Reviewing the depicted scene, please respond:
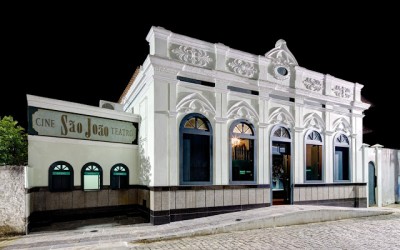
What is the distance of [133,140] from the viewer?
38.6 feet

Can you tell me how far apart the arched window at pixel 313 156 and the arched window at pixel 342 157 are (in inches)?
45.7

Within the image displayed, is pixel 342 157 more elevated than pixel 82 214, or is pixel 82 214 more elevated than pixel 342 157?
pixel 342 157

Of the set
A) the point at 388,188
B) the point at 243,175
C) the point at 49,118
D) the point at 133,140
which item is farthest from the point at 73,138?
the point at 388,188

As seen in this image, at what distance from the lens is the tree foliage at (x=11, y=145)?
1037 cm

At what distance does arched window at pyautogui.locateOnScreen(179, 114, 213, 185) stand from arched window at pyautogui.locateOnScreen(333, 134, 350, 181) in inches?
305

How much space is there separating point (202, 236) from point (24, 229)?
18.0 ft

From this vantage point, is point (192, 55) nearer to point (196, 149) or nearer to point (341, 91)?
point (196, 149)

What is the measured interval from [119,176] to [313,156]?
9816 millimetres

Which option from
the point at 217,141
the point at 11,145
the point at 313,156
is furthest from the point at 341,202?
the point at 11,145

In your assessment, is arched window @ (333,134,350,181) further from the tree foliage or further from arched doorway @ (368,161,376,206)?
the tree foliage

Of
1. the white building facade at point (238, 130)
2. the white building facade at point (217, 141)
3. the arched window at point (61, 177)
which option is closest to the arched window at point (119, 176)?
the white building facade at point (217, 141)

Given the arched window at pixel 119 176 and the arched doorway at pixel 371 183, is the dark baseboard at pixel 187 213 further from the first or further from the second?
the arched doorway at pixel 371 183

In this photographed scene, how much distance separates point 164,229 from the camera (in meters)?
8.79

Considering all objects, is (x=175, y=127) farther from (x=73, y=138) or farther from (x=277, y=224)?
(x=277, y=224)
